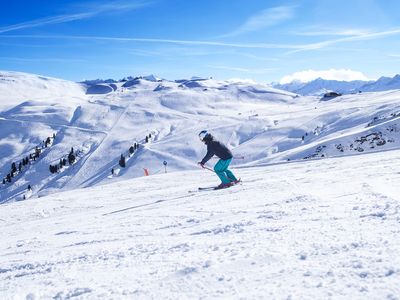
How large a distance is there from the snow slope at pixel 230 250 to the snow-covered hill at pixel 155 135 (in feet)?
75.5

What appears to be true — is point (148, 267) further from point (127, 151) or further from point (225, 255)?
point (127, 151)

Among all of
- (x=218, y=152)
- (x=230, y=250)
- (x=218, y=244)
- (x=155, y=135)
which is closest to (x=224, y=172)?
(x=218, y=152)

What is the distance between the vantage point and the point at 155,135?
359 feet

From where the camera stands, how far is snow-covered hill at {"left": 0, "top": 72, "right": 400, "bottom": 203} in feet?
167

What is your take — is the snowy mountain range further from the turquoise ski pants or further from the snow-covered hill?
the snow-covered hill

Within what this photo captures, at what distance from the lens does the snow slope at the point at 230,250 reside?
4215 mm

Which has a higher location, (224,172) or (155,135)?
(155,135)

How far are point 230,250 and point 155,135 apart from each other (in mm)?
104775

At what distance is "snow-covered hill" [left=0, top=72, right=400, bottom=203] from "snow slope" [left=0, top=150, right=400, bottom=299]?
2301cm

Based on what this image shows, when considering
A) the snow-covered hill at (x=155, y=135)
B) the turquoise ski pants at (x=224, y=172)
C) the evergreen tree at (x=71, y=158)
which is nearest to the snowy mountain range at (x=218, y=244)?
the turquoise ski pants at (x=224, y=172)

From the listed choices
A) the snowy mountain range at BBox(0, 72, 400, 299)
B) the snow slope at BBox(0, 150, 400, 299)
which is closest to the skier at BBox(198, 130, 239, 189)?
the snowy mountain range at BBox(0, 72, 400, 299)

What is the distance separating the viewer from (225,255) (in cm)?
535

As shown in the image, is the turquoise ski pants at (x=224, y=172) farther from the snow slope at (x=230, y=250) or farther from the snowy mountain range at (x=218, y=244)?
the snow slope at (x=230, y=250)

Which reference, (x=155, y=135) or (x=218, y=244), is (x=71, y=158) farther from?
(x=218, y=244)
